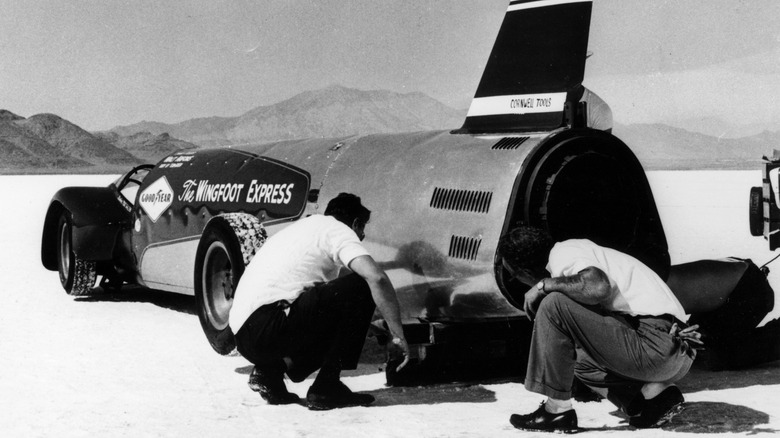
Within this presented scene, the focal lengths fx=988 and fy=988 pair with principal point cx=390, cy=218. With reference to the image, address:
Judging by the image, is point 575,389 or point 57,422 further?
point 575,389

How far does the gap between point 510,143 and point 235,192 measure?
2644 millimetres

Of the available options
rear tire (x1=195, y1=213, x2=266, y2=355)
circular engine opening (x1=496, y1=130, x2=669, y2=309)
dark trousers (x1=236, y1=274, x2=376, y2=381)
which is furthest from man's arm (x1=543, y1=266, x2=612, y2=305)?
rear tire (x1=195, y1=213, x2=266, y2=355)

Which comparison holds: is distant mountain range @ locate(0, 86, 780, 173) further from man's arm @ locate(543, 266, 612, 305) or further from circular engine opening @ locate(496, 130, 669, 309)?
man's arm @ locate(543, 266, 612, 305)

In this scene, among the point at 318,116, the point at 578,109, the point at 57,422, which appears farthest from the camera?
the point at 318,116

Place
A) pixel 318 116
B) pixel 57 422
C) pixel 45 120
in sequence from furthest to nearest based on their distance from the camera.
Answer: pixel 318 116 → pixel 45 120 → pixel 57 422

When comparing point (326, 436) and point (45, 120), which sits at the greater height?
point (45, 120)

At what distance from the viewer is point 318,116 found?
196 metres

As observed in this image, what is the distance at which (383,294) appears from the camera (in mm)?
4957

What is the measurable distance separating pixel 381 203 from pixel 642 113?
200525mm

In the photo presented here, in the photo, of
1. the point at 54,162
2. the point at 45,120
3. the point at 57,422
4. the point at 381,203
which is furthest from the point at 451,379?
the point at 45,120

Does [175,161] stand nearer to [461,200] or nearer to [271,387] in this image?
[461,200]

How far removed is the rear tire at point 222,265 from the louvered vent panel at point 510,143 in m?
1.76

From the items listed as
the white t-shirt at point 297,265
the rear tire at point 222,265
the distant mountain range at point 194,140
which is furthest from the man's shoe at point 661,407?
the distant mountain range at point 194,140

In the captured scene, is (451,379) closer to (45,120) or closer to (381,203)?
(381,203)
